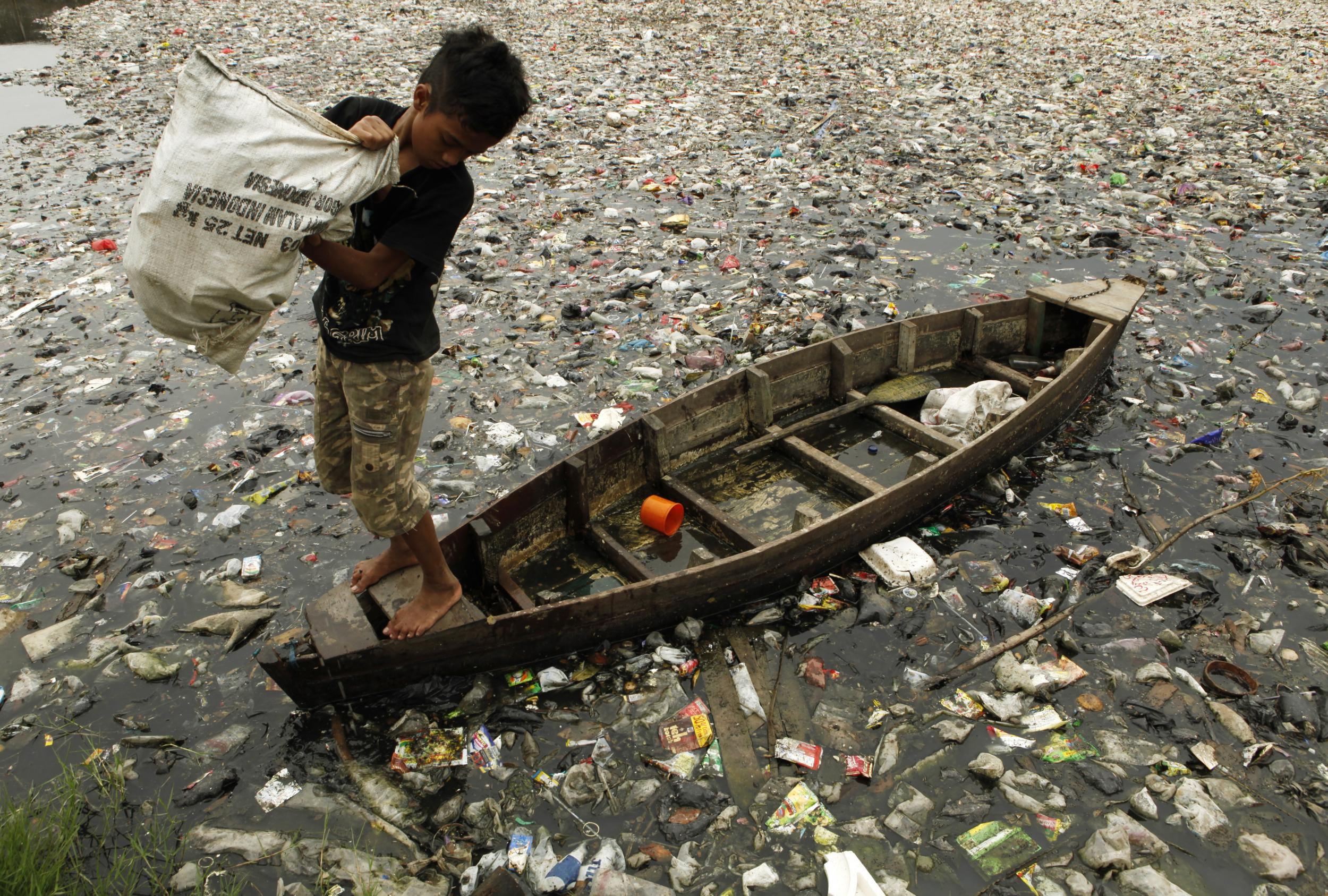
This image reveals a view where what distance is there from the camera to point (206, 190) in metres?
2.08

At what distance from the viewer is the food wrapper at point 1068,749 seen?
3.28 m

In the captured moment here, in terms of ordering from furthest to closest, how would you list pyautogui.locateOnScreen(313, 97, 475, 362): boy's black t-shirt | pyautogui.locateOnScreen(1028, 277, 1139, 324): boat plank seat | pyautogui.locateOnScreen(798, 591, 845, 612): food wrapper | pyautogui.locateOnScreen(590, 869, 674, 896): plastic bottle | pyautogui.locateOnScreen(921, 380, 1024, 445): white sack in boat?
1. pyautogui.locateOnScreen(1028, 277, 1139, 324): boat plank seat
2. pyautogui.locateOnScreen(921, 380, 1024, 445): white sack in boat
3. pyautogui.locateOnScreen(798, 591, 845, 612): food wrapper
4. pyautogui.locateOnScreen(590, 869, 674, 896): plastic bottle
5. pyautogui.locateOnScreen(313, 97, 475, 362): boy's black t-shirt

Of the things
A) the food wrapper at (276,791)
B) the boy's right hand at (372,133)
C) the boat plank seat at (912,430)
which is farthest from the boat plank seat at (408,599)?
the boat plank seat at (912,430)

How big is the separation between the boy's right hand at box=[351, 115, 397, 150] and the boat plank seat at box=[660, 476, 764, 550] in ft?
7.84

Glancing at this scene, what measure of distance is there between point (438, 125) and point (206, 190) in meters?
0.61

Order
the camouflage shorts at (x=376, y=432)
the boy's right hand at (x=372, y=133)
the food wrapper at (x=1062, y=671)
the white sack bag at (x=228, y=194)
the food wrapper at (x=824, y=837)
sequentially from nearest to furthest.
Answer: the white sack bag at (x=228, y=194) < the boy's right hand at (x=372, y=133) < the camouflage shorts at (x=376, y=432) < the food wrapper at (x=824, y=837) < the food wrapper at (x=1062, y=671)

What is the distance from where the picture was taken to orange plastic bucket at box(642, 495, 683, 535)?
4180 millimetres

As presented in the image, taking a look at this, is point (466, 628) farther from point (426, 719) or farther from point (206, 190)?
point (206, 190)

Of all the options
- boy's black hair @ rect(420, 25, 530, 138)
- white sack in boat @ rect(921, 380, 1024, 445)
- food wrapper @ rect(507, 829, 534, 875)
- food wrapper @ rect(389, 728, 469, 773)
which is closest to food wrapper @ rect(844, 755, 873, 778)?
food wrapper @ rect(507, 829, 534, 875)

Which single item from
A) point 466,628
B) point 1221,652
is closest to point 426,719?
point 466,628

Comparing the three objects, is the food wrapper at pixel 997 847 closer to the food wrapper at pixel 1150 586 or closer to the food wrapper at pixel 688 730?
the food wrapper at pixel 688 730

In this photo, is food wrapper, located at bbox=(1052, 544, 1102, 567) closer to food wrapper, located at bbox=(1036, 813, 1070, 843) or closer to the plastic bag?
food wrapper, located at bbox=(1036, 813, 1070, 843)

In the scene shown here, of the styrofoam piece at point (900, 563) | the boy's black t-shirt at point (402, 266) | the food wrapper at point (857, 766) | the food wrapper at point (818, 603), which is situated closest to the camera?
the boy's black t-shirt at point (402, 266)

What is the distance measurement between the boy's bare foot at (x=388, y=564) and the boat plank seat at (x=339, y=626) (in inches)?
4.0
